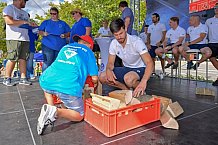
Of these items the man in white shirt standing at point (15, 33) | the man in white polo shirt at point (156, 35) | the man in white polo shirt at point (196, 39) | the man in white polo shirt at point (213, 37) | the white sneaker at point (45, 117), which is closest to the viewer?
the white sneaker at point (45, 117)

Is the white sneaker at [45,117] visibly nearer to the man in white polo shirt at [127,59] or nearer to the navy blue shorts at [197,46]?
the man in white polo shirt at [127,59]

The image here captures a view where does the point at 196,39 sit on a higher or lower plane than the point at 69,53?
higher

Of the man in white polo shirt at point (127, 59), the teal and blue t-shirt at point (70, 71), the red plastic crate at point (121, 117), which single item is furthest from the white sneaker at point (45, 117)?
the man in white polo shirt at point (127, 59)

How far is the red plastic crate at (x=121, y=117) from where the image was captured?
1.62 metres

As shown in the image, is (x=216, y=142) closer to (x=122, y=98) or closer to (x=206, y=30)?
(x=122, y=98)

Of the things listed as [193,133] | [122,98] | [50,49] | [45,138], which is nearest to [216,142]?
[193,133]

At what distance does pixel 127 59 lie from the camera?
2535 mm

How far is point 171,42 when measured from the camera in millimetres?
4918

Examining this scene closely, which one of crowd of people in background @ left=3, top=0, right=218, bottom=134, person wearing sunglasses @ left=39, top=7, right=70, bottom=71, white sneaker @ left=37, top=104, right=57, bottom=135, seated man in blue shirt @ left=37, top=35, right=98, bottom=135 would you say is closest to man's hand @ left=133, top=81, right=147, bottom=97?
crowd of people in background @ left=3, top=0, right=218, bottom=134

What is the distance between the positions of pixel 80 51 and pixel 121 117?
2.24ft

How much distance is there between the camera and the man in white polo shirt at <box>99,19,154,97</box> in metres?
2.15

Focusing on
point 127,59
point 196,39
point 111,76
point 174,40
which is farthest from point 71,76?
point 174,40

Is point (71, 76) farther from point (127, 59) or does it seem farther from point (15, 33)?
point (15, 33)

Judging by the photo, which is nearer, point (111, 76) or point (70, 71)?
point (70, 71)
